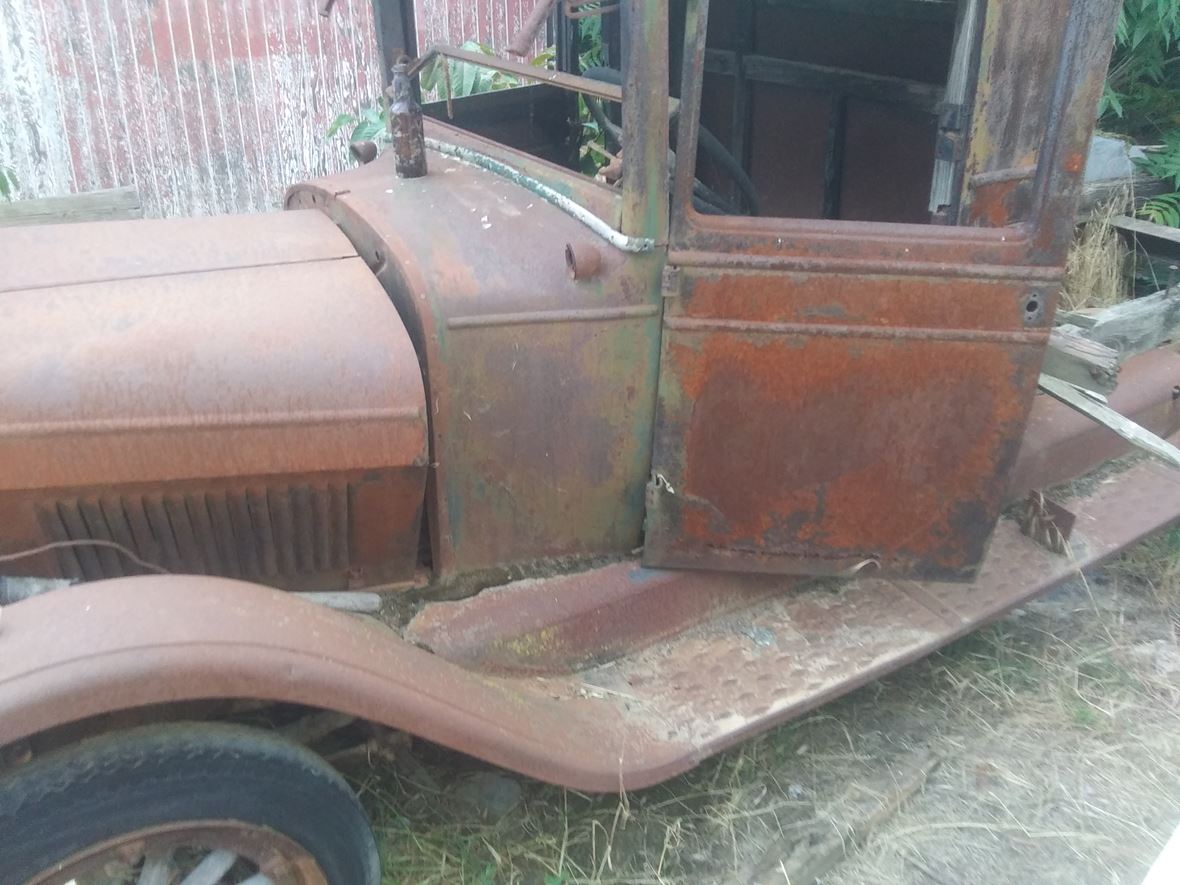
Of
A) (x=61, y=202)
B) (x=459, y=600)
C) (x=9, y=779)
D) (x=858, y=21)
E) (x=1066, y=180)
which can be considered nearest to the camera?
(x=9, y=779)

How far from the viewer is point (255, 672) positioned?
5.04 feet

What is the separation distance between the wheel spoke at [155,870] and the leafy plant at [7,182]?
4009 millimetres

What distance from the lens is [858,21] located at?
3.23 meters

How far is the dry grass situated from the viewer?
13.7 ft

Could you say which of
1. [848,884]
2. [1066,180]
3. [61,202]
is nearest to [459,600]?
[848,884]

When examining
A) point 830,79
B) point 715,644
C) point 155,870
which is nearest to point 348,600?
point 155,870

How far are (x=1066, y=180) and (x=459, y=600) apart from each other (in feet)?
5.09

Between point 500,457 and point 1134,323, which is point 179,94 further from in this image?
point 1134,323

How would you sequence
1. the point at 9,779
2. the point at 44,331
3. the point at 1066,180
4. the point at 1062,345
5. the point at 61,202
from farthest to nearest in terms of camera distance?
the point at 61,202
the point at 1062,345
the point at 1066,180
the point at 44,331
the point at 9,779

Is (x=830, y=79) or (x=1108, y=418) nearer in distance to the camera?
(x=1108, y=418)

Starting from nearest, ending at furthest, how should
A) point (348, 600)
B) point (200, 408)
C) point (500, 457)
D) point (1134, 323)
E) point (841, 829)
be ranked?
point (200, 408) → point (348, 600) → point (500, 457) → point (841, 829) → point (1134, 323)

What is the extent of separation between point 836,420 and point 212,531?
1345 mm

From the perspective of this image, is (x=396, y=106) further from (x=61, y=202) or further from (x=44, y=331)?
(x=61, y=202)

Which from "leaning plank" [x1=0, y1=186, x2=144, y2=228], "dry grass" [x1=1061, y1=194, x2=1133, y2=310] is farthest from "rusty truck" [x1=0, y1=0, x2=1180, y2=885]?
"leaning plank" [x1=0, y1=186, x2=144, y2=228]
